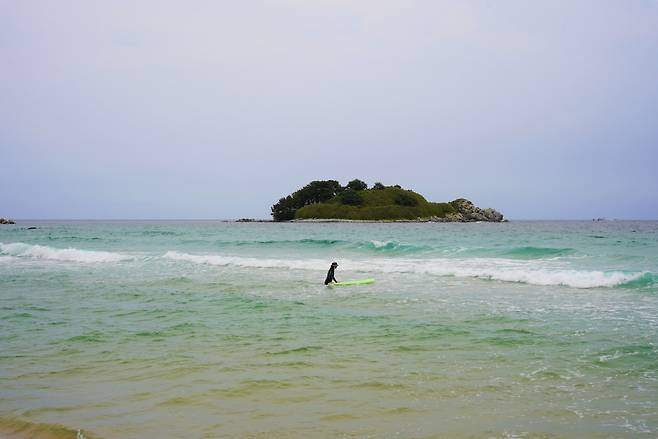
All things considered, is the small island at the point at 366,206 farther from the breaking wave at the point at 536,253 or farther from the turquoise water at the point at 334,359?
the turquoise water at the point at 334,359

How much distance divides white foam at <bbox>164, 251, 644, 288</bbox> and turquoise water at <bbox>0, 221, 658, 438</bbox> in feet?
0.76

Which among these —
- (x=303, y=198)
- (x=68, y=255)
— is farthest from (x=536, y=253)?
(x=303, y=198)

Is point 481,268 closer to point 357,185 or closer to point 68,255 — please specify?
point 68,255

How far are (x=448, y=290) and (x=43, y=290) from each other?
43.3 feet

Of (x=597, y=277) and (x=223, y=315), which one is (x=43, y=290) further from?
(x=597, y=277)

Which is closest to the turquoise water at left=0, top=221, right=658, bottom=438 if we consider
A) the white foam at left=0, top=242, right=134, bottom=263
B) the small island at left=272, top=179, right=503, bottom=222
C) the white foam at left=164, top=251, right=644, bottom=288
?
the white foam at left=164, top=251, right=644, bottom=288

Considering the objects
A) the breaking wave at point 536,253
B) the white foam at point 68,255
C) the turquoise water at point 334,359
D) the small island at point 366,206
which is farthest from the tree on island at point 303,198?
the turquoise water at point 334,359

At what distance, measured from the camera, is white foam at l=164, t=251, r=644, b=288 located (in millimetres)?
18094

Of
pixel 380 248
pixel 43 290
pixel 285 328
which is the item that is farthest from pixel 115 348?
pixel 380 248

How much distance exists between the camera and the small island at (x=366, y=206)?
146 metres

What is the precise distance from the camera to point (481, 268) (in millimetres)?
22875

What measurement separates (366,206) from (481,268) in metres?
129

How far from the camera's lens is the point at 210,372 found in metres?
7.50

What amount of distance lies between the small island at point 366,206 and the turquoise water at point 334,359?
12691cm
